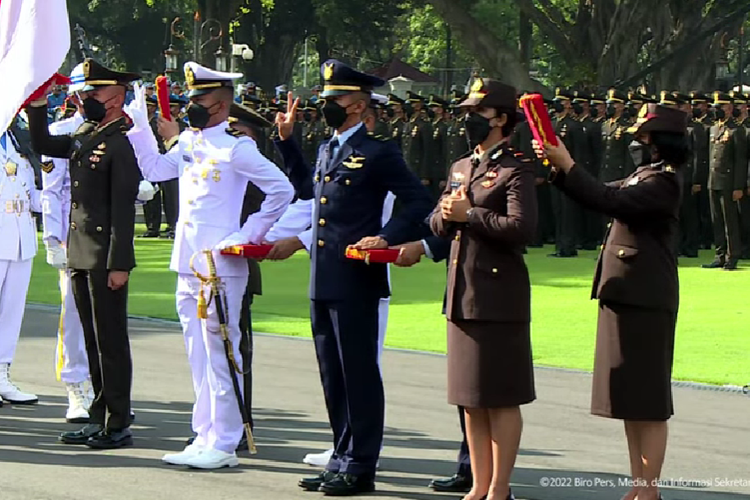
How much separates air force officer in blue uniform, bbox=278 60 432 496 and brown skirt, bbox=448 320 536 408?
2.71ft

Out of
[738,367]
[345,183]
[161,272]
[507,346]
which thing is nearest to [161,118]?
[345,183]

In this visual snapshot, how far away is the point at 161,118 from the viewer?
8398mm

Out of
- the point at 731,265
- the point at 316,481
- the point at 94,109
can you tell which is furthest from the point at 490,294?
the point at 731,265

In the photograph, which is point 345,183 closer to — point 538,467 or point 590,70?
point 538,467

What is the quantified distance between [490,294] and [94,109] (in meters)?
3.10

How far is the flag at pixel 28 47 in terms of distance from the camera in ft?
25.0

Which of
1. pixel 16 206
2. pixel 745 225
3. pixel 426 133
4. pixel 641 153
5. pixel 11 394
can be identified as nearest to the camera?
pixel 641 153

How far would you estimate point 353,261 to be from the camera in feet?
24.2

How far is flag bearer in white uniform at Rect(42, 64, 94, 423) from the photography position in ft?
30.7

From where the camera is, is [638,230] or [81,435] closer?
[638,230]

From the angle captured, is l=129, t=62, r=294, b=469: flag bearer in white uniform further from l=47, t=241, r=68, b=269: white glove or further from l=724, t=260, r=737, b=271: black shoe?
l=724, t=260, r=737, b=271: black shoe

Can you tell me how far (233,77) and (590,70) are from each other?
24401 mm

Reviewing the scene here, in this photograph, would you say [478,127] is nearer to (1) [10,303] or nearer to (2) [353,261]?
(2) [353,261]

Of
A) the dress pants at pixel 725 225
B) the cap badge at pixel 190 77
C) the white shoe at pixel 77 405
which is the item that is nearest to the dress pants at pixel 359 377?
the cap badge at pixel 190 77
